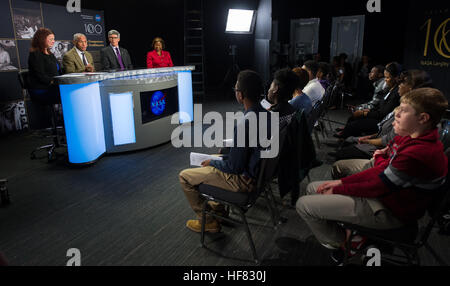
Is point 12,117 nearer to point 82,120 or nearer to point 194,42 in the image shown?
point 82,120

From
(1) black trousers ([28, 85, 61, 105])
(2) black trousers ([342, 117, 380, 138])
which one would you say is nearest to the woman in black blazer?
(1) black trousers ([28, 85, 61, 105])

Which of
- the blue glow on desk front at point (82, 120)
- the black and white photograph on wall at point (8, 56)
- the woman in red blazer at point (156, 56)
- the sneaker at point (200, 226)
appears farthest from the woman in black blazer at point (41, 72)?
the sneaker at point (200, 226)

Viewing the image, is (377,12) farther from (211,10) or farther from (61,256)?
(61,256)

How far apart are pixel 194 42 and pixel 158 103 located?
5.60 meters

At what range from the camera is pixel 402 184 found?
5.18 feet

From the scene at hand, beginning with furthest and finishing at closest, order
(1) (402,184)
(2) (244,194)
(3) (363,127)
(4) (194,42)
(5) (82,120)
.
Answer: (4) (194,42) < (3) (363,127) < (5) (82,120) < (2) (244,194) < (1) (402,184)

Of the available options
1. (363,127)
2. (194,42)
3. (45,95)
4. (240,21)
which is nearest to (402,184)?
(363,127)

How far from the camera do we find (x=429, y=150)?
1534 mm

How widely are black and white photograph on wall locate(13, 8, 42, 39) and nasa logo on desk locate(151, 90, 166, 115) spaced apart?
9.40ft

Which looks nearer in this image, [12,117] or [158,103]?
[158,103]

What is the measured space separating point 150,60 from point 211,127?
1.93m

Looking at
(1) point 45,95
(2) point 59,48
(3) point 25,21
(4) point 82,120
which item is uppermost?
(3) point 25,21

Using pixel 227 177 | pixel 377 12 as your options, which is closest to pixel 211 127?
pixel 227 177

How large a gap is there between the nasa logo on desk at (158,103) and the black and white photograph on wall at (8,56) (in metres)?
2.78
